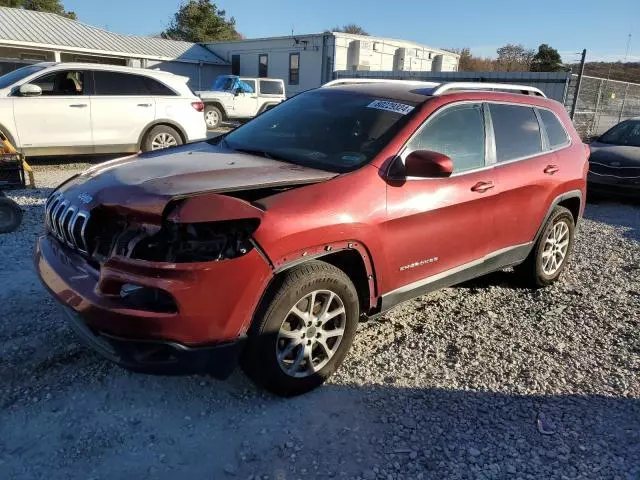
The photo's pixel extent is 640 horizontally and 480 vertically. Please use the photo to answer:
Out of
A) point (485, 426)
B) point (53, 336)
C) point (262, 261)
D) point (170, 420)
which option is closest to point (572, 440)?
point (485, 426)

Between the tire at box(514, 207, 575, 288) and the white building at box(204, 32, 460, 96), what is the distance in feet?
73.8

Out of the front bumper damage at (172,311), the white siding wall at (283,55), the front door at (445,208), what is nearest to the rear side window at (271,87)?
the white siding wall at (283,55)

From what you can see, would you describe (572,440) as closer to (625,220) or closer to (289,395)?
(289,395)

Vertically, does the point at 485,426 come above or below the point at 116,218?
below

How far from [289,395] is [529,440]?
135 centimetres

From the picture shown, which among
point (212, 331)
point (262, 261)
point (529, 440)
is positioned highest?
point (262, 261)

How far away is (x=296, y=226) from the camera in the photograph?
9.08 ft

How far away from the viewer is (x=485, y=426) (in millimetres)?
2953

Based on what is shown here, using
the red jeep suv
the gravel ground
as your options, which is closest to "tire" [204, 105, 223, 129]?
the red jeep suv

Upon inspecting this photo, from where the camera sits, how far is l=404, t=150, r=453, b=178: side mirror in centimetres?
323

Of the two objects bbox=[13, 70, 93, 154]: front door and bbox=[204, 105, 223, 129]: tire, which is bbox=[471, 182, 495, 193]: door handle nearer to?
bbox=[13, 70, 93, 154]: front door

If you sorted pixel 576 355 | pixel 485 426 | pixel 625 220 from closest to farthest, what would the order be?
pixel 485 426 → pixel 576 355 → pixel 625 220

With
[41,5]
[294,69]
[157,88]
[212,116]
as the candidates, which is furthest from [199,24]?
[157,88]

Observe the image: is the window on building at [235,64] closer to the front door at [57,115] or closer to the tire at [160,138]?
the tire at [160,138]
